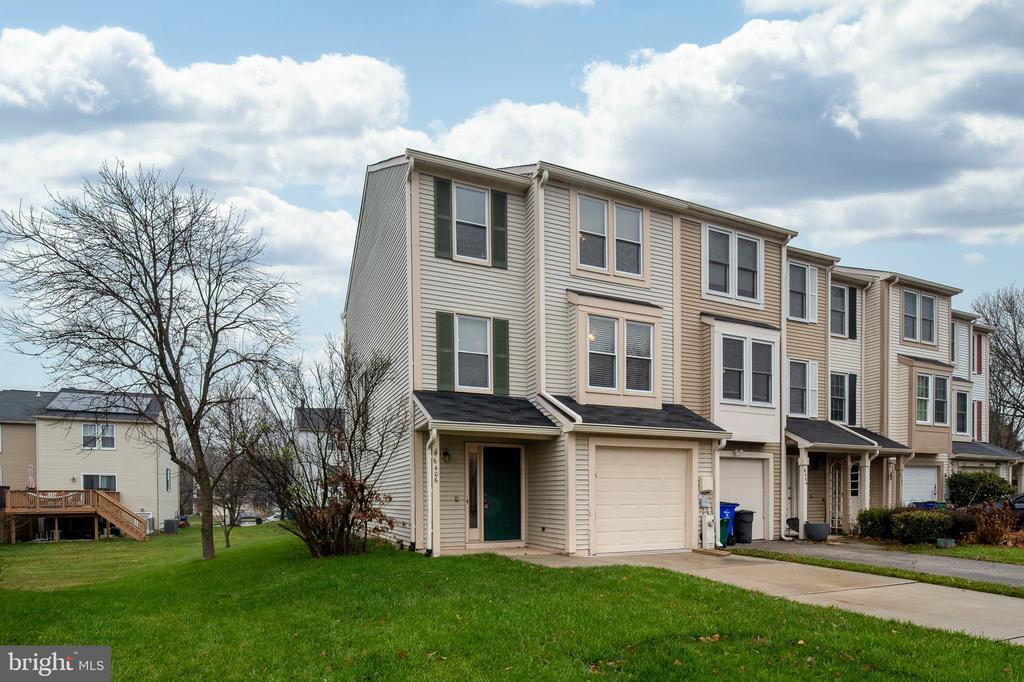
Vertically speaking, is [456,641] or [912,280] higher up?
[912,280]

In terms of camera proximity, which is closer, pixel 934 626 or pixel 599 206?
pixel 934 626

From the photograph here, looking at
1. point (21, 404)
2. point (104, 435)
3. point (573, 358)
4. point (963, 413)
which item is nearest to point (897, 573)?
point (573, 358)

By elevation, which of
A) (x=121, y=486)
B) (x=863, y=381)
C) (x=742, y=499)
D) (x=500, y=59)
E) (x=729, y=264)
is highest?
(x=500, y=59)

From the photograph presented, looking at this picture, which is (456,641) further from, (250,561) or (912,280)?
(912,280)

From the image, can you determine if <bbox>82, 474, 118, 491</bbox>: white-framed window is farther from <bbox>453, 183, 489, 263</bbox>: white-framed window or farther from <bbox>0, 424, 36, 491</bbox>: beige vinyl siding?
<bbox>453, 183, 489, 263</bbox>: white-framed window

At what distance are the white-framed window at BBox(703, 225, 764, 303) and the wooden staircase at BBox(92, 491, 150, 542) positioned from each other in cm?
2586

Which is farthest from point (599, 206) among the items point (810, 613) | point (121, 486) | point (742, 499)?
point (121, 486)

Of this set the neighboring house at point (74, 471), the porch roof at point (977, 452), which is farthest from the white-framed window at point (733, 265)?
the neighboring house at point (74, 471)

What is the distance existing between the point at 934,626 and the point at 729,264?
463 inches

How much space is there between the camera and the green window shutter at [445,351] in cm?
1479

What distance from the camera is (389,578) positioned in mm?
10961

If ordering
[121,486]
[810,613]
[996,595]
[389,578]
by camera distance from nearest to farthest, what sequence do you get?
[810,613] → [996,595] → [389,578] → [121,486]

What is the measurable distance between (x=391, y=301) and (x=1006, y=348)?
3856 cm

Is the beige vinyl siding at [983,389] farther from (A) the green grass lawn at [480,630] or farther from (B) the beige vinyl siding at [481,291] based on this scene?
(A) the green grass lawn at [480,630]
